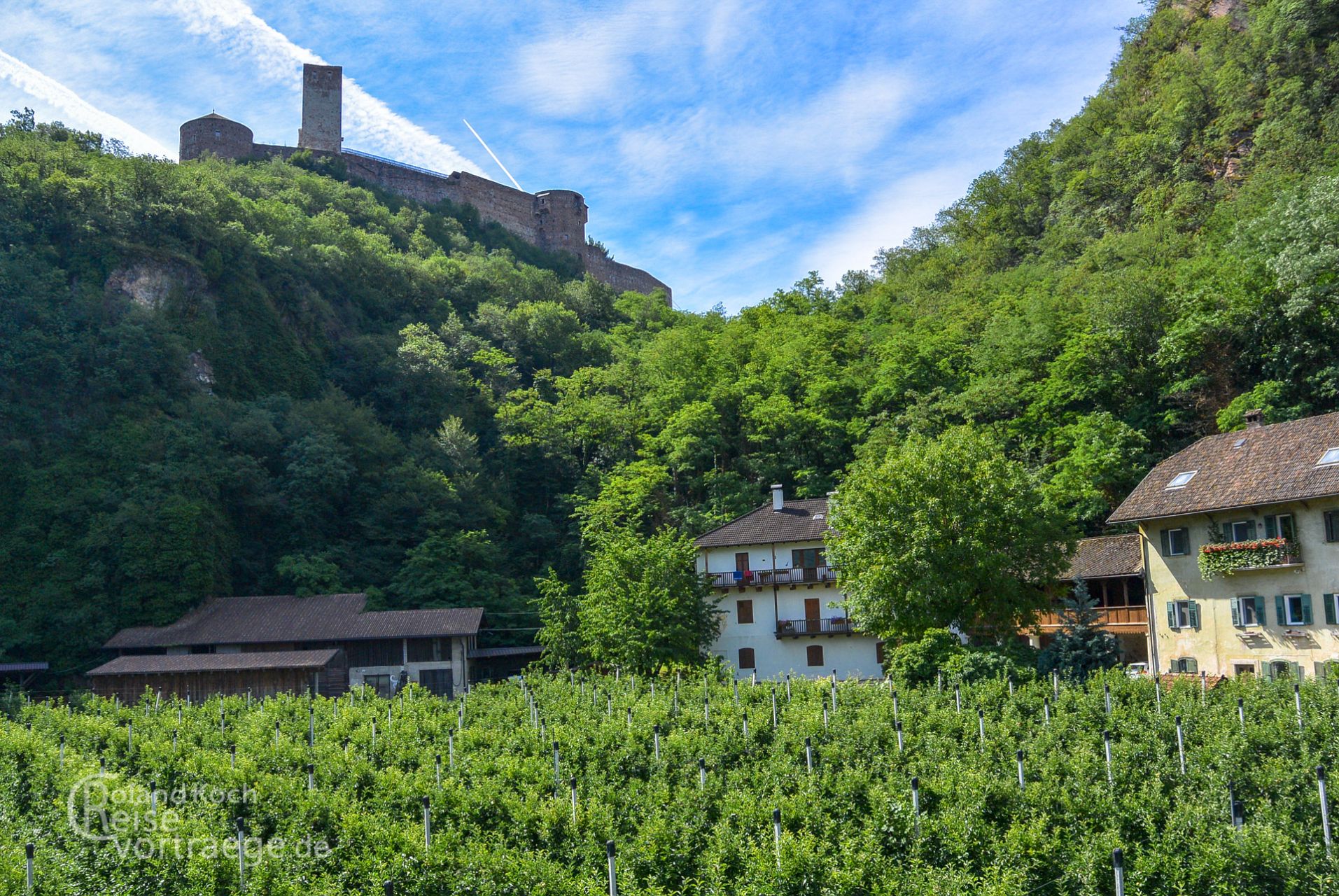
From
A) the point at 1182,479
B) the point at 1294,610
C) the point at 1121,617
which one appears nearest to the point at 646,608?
the point at 1121,617

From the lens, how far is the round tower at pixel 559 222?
112m

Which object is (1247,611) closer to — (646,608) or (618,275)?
(646,608)

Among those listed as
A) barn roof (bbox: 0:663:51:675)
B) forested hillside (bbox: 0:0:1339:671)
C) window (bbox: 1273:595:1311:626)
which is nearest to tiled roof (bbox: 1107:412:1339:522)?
window (bbox: 1273:595:1311:626)

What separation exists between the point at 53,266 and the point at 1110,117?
70355mm

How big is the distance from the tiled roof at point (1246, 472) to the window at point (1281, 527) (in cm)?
86

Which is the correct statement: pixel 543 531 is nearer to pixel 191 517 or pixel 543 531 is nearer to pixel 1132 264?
pixel 191 517

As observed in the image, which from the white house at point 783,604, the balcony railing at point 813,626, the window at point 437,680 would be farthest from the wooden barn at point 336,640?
the balcony railing at point 813,626

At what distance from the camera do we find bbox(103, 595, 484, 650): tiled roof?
43875 millimetres

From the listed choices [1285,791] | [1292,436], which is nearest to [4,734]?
[1285,791]

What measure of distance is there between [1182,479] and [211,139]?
89800 mm

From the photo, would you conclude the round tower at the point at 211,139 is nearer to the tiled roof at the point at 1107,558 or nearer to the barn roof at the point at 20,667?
the barn roof at the point at 20,667

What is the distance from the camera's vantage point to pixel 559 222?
371 ft

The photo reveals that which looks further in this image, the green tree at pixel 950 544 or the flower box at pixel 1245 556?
the green tree at pixel 950 544

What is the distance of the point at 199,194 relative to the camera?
64.4m
